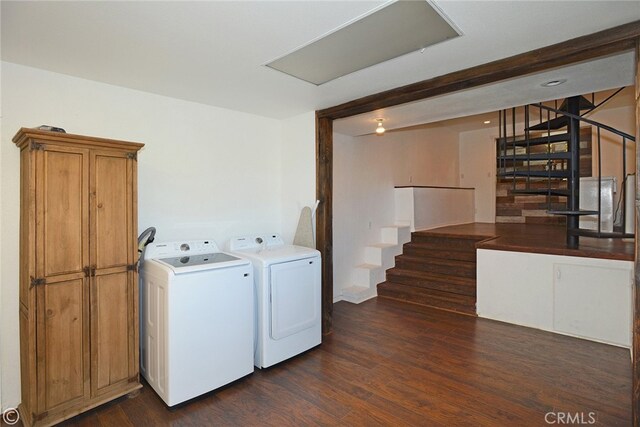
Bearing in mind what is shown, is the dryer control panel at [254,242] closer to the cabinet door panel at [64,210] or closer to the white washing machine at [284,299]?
the white washing machine at [284,299]

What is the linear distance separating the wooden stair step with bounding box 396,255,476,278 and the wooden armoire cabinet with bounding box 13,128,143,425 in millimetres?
3669

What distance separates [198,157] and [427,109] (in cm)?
229

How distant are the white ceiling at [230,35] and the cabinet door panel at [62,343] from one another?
4.75ft

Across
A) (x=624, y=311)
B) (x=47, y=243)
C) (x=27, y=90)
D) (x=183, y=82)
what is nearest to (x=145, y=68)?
(x=183, y=82)

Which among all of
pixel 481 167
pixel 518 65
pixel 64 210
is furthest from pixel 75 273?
pixel 481 167

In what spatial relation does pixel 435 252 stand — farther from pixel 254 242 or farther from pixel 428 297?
pixel 254 242

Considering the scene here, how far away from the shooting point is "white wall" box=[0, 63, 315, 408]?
2.16m

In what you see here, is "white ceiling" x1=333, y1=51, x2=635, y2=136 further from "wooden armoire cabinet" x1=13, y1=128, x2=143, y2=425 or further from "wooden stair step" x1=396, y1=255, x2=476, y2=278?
"wooden armoire cabinet" x1=13, y1=128, x2=143, y2=425

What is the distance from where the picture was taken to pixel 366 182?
493 centimetres

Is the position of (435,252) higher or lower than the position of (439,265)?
higher

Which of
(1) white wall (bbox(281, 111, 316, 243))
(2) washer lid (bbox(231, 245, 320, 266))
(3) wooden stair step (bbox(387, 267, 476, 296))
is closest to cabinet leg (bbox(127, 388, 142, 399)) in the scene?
(2) washer lid (bbox(231, 245, 320, 266))

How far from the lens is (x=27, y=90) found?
222 centimetres

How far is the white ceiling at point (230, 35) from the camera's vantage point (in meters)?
1.58

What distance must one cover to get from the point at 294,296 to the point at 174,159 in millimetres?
1613
